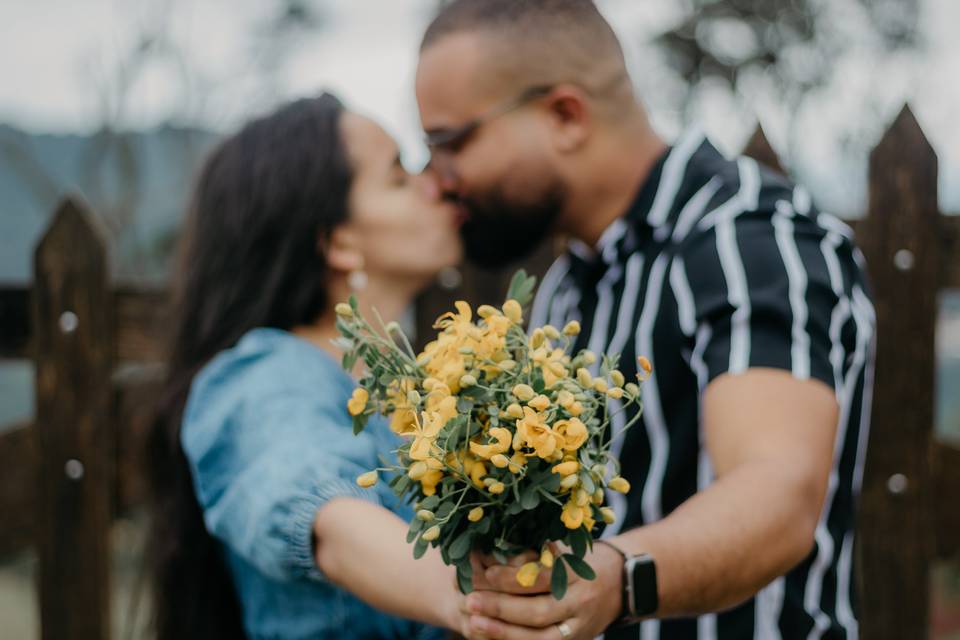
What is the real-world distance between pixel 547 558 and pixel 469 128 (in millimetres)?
1324

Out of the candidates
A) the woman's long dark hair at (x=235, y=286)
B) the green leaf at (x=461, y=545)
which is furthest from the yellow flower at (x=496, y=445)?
the woman's long dark hair at (x=235, y=286)

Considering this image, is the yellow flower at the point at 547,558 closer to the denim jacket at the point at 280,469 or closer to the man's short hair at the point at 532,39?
the denim jacket at the point at 280,469

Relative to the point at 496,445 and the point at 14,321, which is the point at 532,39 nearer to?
the point at 496,445

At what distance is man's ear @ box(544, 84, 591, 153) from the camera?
2092 mm

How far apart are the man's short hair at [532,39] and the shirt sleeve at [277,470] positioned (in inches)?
35.9

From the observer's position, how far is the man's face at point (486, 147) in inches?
82.4

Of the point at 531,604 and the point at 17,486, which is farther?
the point at 17,486

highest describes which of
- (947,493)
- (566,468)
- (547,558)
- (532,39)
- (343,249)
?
(532,39)

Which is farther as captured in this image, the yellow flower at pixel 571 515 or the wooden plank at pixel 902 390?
the wooden plank at pixel 902 390

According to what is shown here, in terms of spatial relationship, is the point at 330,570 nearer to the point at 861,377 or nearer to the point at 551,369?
the point at 551,369

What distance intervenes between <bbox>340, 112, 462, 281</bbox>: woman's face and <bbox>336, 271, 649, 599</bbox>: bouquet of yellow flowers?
0.95 meters

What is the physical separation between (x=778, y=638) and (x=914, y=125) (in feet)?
4.89

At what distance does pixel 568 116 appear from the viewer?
2.11 meters

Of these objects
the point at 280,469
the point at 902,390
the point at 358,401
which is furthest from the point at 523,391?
the point at 902,390
